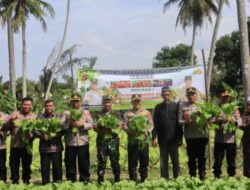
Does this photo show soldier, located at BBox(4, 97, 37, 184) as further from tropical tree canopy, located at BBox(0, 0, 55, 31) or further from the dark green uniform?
tropical tree canopy, located at BBox(0, 0, 55, 31)

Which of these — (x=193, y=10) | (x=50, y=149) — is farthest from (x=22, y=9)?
(x=50, y=149)

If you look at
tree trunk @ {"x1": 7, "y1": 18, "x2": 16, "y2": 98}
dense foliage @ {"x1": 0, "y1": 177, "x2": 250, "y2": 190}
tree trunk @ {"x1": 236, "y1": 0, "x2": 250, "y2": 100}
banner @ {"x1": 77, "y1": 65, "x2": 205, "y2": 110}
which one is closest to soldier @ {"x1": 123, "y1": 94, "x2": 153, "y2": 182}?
dense foliage @ {"x1": 0, "y1": 177, "x2": 250, "y2": 190}

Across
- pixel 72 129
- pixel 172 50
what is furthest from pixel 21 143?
pixel 172 50

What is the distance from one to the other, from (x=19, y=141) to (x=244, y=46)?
6.05 m

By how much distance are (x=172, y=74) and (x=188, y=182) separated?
769 centimetres

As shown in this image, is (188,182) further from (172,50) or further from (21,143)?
(172,50)

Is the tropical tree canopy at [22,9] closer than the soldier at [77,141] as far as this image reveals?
No

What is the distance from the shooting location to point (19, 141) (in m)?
8.48

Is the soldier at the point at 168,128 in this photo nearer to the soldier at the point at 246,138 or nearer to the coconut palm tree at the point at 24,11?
the soldier at the point at 246,138

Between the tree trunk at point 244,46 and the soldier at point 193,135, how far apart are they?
139 inches

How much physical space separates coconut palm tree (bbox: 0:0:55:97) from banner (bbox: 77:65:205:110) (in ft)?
37.4

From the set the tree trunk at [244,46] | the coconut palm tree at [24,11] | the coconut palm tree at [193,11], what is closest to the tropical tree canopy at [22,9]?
the coconut palm tree at [24,11]

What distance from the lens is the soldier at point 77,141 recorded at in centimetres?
822

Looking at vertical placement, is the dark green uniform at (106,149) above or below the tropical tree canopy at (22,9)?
below
